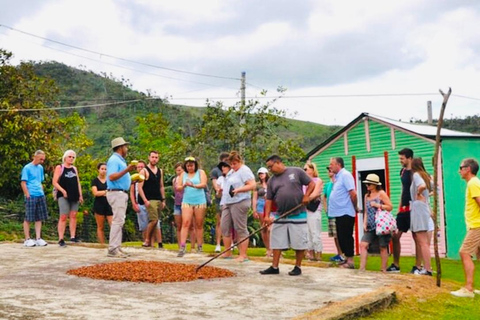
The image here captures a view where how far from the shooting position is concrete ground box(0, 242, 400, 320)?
5989 millimetres

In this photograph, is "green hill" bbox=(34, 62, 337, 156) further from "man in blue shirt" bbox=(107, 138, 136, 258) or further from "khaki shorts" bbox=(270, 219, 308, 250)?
"khaki shorts" bbox=(270, 219, 308, 250)

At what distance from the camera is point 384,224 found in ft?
32.1

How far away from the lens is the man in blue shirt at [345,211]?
10156 millimetres

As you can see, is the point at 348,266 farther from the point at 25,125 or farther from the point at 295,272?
the point at 25,125

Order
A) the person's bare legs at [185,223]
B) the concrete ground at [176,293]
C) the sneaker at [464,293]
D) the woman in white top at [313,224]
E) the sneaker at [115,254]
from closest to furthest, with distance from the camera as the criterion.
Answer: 1. the concrete ground at [176,293]
2. the sneaker at [464,293]
3. the sneaker at [115,254]
4. the person's bare legs at [185,223]
5. the woman in white top at [313,224]

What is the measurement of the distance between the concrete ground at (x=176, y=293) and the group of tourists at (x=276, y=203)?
0.66m

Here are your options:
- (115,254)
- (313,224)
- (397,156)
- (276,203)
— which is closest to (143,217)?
(115,254)

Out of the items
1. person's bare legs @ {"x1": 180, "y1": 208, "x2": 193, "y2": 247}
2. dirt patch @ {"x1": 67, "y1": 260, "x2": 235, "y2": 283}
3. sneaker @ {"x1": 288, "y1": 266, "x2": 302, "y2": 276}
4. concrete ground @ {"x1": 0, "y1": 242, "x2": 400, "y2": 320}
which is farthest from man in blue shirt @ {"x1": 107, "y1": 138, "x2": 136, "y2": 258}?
sneaker @ {"x1": 288, "y1": 266, "x2": 302, "y2": 276}

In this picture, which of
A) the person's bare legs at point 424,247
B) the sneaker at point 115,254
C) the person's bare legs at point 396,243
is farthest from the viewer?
the sneaker at point 115,254

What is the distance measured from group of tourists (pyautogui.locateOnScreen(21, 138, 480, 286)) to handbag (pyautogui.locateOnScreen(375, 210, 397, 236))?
0.08 m

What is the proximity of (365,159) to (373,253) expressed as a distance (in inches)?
111

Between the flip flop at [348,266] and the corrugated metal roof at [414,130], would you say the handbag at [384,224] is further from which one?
the corrugated metal roof at [414,130]

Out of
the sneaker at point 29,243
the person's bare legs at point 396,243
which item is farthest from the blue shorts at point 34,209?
the person's bare legs at point 396,243

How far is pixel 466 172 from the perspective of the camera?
815cm
